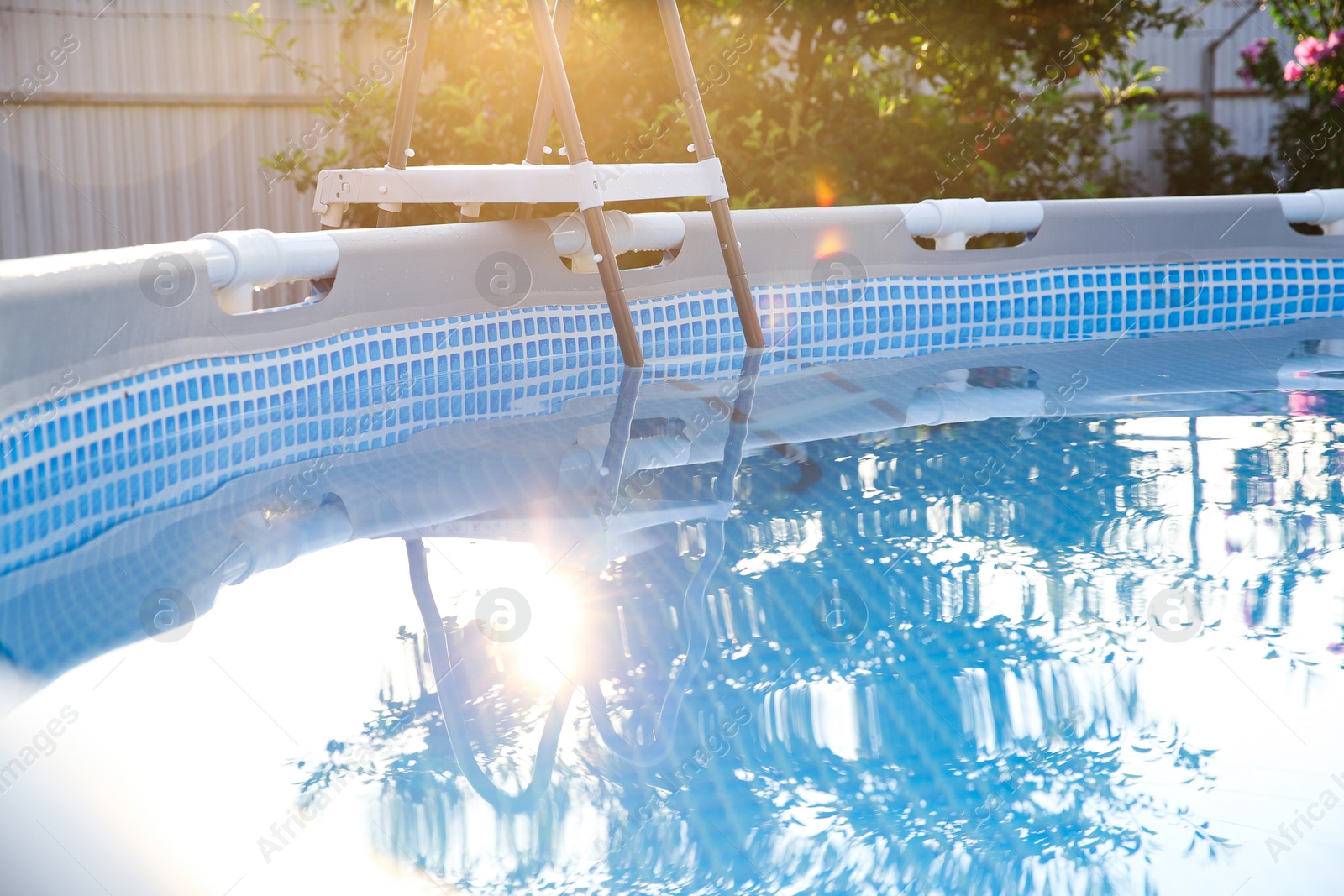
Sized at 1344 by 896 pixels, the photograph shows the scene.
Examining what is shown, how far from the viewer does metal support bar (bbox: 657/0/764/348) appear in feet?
11.7

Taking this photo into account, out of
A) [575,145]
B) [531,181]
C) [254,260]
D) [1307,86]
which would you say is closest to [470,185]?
[531,181]

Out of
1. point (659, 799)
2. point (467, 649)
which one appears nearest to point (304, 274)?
point (467, 649)

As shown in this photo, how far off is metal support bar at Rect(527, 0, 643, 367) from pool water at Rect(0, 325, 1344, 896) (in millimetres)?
719

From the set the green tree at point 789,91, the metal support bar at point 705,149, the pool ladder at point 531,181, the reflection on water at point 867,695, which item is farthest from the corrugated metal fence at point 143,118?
the reflection on water at point 867,695

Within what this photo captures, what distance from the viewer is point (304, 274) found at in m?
3.08

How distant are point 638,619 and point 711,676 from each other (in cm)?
21

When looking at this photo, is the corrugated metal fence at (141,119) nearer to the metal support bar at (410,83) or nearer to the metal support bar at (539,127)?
the metal support bar at (539,127)

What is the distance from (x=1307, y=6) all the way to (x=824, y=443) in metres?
5.92

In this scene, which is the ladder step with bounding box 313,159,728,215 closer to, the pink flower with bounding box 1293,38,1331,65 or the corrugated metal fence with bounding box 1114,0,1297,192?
the pink flower with bounding box 1293,38,1331,65

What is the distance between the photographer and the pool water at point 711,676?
1107mm

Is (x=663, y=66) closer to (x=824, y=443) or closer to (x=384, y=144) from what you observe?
(x=384, y=144)

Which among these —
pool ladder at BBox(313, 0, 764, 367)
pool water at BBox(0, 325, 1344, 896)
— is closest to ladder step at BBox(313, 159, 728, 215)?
pool ladder at BBox(313, 0, 764, 367)

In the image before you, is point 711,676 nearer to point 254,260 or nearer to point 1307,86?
point 254,260

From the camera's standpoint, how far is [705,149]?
11.9ft
